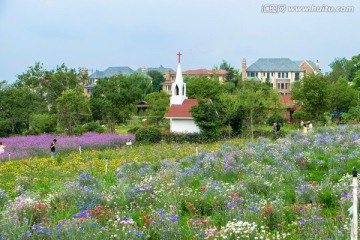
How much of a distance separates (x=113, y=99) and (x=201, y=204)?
35.1 metres

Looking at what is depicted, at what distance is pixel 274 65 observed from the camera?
334ft

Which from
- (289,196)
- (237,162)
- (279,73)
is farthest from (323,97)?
(279,73)

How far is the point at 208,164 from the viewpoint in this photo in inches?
563

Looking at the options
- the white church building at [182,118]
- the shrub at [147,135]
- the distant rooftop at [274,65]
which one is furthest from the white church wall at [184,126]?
the distant rooftop at [274,65]

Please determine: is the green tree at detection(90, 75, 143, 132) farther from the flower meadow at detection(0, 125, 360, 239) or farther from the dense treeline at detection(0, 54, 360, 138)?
the flower meadow at detection(0, 125, 360, 239)

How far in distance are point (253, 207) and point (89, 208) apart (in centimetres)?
344

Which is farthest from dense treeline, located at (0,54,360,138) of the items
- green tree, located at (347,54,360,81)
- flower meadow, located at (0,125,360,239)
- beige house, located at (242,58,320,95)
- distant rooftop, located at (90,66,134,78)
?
distant rooftop, located at (90,66,134,78)

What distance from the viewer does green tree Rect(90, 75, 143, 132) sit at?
43.3m

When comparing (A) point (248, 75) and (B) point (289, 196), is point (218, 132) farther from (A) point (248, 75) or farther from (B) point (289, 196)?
(A) point (248, 75)

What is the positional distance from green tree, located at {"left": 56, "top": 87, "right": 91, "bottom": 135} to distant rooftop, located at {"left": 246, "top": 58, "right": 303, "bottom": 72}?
6850 cm

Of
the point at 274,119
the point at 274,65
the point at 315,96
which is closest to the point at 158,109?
the point at 274,119

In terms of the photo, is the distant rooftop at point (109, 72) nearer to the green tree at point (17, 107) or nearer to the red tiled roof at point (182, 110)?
the green tree at point (17, 107)

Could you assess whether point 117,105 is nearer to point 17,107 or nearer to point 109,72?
point 17,107

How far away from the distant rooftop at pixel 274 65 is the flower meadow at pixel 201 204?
8706cm
